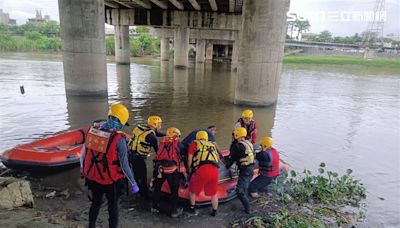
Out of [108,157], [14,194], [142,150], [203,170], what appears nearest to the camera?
[108,157]

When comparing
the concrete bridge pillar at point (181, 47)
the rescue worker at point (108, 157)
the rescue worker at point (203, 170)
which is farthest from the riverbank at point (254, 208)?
the concrete bridge pillar at point (181, 47)

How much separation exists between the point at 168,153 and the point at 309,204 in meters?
2.75

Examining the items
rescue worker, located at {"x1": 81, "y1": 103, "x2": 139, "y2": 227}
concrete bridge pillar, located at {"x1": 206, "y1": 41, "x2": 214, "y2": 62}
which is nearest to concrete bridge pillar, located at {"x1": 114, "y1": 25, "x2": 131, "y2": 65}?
concrete bridge pillar, located at {"x1": 206, "y1": 41, "x2": 214, "y2": 62}

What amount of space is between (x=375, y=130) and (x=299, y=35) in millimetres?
117676

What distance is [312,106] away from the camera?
48.5 ft

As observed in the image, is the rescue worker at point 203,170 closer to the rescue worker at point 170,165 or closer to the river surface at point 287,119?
the rescue worker at point 170,165

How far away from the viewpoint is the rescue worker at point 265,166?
18.0 ft

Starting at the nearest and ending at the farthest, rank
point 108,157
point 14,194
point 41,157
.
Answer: point 108,157
point 14,194
point 41,157

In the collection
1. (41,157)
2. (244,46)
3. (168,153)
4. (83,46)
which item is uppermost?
(244,46)

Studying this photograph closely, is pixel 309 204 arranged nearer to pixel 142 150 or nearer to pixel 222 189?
pixel 222 189

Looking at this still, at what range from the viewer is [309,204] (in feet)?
18.4

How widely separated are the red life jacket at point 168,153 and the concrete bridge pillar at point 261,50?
8732mm

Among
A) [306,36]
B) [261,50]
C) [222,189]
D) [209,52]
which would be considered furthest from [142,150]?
[306,36]

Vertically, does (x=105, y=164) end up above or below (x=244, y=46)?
below
